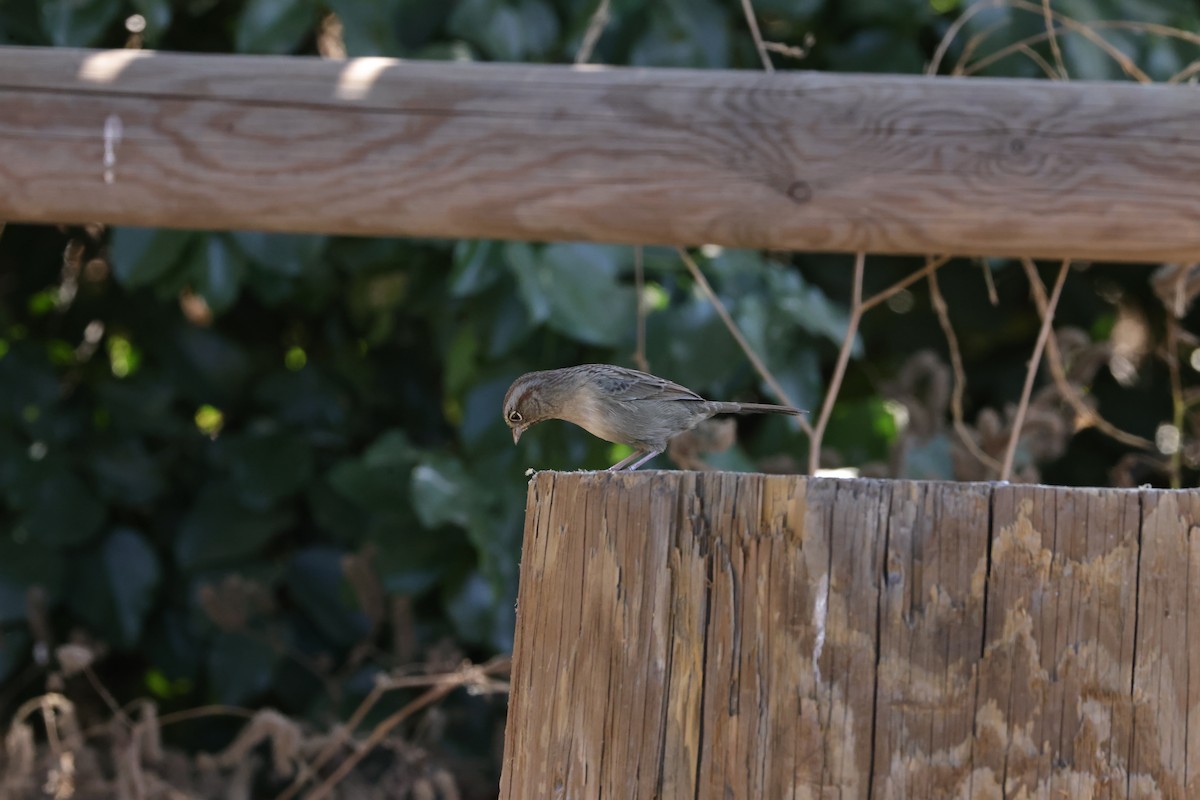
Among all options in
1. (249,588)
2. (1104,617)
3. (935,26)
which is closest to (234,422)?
(249,588)

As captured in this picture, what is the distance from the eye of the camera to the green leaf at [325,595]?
4648mm

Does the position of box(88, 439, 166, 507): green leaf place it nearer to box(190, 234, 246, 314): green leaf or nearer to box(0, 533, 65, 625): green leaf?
box(0, 533, 65, 625): green leaf

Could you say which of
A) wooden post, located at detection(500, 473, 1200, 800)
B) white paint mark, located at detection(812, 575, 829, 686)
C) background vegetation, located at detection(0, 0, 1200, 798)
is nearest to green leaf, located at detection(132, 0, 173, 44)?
background vegetation, located at detection(0, 0, 1200, 798)

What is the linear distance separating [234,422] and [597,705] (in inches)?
136

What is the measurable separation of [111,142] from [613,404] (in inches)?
49.9

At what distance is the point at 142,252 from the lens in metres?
3.75

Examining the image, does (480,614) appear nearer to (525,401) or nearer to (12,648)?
(525,401)

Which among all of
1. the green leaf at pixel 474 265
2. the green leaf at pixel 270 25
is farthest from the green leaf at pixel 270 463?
the green leaf at pixel 270 25

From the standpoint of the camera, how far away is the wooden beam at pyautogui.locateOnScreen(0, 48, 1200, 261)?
278cm

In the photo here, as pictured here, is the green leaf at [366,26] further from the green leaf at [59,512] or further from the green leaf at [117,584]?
the green leaf at [117,584]

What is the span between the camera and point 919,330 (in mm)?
4883

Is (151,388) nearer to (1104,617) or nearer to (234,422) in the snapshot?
(234,422)

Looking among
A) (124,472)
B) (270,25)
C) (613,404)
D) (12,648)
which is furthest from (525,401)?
(12,648)

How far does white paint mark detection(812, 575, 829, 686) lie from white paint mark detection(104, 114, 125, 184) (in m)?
1.98
